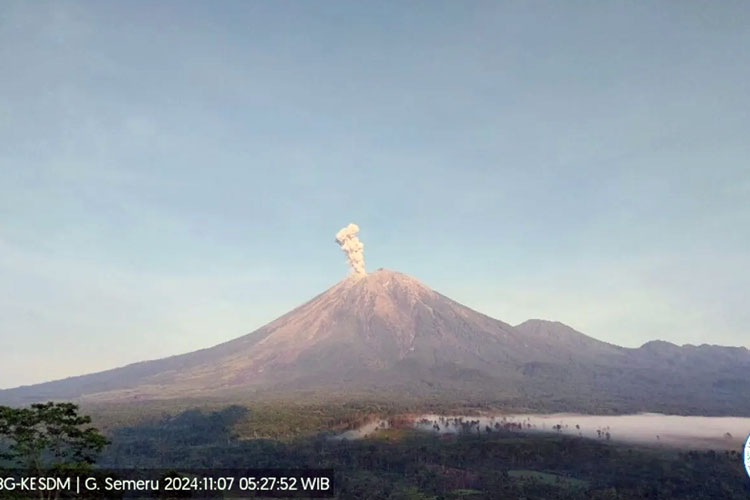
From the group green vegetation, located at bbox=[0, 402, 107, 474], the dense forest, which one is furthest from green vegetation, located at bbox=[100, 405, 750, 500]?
green vegetation, located at bbox=[0, 402, 107, 474]

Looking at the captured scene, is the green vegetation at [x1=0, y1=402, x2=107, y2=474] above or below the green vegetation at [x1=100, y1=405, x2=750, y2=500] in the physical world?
above

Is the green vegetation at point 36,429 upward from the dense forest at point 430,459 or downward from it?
upward

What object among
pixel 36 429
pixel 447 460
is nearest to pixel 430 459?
pixel 447 460

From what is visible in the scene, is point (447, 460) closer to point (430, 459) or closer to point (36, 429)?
point (430, 459)

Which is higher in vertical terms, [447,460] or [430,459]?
[430,459]

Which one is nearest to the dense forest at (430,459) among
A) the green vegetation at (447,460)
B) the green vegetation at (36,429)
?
the green vegetation at (447,460)

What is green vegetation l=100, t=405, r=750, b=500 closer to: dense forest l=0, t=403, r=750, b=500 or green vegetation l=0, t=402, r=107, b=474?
dense forest l=0, t=403, r=750, b=500

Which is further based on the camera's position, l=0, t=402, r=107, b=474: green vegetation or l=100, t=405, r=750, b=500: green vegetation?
l=100, t=405, r=750, b=500: green vegetation

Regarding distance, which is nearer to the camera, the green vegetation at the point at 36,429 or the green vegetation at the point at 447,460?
the green vegetation at the point at 36,429

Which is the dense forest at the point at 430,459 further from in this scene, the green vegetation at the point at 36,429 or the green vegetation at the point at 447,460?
the green vegetation at the point at 36,429

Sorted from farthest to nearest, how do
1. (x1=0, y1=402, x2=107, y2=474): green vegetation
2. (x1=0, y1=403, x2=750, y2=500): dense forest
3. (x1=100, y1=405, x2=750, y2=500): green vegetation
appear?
(x1=0, y1=403, x2=750, y2=500): dense forest < (x1=100, y1=405, x2=750, y2=500): green vegetation < (x1=0, y1=402, x2=107, y2=474): green vegetation

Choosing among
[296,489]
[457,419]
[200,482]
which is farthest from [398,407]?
[200,482]
